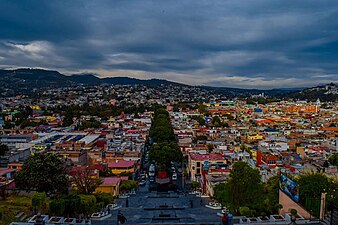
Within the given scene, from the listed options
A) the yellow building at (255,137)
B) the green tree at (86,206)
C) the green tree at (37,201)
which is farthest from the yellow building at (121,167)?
Result: the yellow building at (255,137)

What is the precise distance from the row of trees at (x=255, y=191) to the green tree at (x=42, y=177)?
8531mm

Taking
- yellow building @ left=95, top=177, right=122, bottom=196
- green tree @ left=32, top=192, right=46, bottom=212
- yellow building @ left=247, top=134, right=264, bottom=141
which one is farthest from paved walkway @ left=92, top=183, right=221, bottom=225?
yellow building @ left=247, top=134, right=264, bottom=141

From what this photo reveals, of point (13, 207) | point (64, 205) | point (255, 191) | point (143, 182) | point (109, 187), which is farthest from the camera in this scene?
point (143, 182)

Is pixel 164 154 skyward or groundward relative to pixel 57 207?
groundward

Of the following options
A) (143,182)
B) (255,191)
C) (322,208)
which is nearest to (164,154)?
(143,182)

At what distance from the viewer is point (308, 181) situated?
15477mm

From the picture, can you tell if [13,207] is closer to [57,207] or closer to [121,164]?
[57,207]

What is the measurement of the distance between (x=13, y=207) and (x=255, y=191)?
34.4ft

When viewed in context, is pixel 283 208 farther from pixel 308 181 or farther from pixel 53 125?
pixel 53 125

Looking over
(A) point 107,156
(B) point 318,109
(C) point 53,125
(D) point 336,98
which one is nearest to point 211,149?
(A) point 107,156

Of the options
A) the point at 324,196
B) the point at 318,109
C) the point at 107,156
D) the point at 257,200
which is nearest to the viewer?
the point at 324,196

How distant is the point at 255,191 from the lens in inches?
695

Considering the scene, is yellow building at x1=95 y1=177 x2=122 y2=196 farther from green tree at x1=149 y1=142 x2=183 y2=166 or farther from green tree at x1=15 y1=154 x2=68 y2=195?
green tree at x1=149 y1=142 x2=183 y2=166

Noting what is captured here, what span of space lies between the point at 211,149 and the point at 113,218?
102 ft
